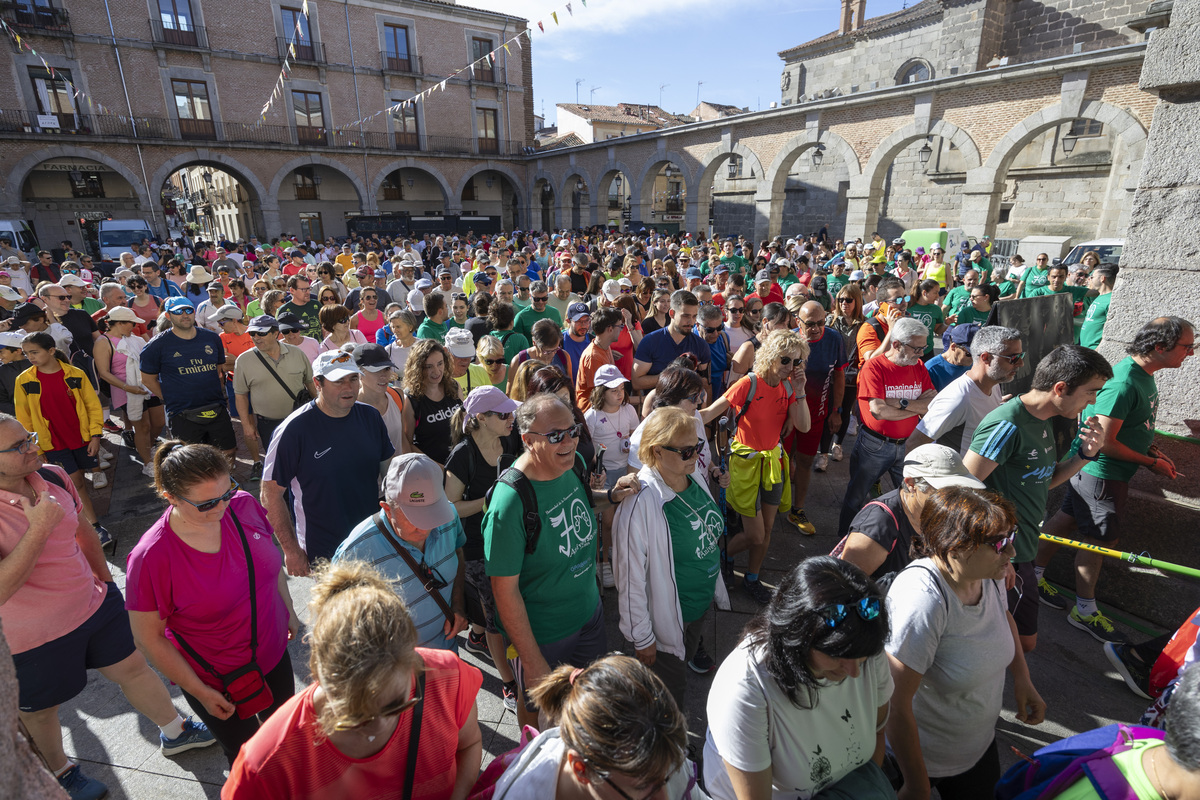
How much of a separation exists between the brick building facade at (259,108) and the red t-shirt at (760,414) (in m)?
27.0

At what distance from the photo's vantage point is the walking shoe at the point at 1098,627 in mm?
3391

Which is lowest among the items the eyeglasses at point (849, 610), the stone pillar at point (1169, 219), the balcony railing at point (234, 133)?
Result: the eyeglasses at point (849, 610)

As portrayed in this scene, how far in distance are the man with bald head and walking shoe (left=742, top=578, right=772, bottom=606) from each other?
36.7 inches

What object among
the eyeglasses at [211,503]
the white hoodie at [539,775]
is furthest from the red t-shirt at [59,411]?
the white hoodie at [539,775]

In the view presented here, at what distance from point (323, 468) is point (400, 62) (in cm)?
3142

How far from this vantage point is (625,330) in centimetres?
537

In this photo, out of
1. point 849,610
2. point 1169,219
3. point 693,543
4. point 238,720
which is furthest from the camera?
point 1169,219

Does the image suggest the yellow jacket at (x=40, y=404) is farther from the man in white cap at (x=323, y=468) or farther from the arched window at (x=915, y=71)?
the arched window at (x=915, y=71)

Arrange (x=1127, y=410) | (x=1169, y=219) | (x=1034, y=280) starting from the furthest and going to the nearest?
(x=1034, y=280)
(x=1169, y=219)
(x=1127, y=410)

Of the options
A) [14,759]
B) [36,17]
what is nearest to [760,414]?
[14,759]

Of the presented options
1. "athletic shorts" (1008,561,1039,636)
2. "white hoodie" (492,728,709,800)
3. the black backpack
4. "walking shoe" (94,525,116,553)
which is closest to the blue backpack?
"white hoodie" (492,728,709,800)

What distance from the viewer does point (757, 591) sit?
3809mm

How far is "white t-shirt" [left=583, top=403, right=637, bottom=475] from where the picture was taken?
12.1ft

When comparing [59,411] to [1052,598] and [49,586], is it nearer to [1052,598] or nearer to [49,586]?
[49,586]
